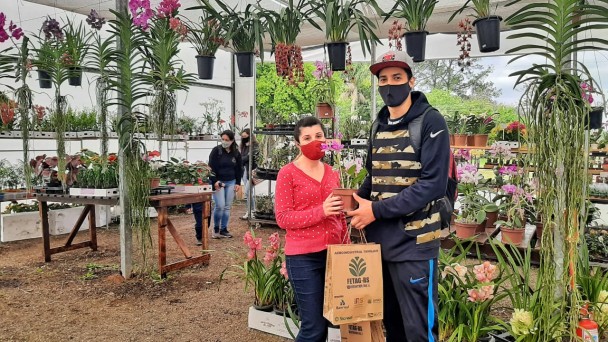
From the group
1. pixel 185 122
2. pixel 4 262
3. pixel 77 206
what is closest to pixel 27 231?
pixel 77 206

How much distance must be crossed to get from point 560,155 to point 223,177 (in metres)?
4.73

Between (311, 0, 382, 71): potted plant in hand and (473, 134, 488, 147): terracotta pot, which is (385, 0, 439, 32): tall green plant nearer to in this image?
(311, 0, 382, 71): potted plant in hand

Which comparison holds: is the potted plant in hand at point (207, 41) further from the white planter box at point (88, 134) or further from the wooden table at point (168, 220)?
the white planter box at point (88, 134)

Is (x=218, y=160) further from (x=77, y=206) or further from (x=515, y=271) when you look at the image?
(x=515, y=271)

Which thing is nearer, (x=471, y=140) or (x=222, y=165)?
(x=471, y=140)

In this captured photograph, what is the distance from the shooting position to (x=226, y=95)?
10.9 meters

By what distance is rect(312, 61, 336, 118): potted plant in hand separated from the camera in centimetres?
520

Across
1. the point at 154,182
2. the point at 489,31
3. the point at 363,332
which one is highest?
the point at 489,31

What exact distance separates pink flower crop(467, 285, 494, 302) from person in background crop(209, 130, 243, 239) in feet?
14.0

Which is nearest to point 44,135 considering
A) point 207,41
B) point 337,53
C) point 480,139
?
point 207,41

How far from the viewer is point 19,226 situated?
6.02m

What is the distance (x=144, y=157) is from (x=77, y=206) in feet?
10.3

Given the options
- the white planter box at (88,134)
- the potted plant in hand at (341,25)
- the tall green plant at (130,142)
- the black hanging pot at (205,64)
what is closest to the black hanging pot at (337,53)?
the potted plant in hand at (341,25)

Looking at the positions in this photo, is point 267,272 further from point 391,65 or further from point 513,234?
point 513,234
